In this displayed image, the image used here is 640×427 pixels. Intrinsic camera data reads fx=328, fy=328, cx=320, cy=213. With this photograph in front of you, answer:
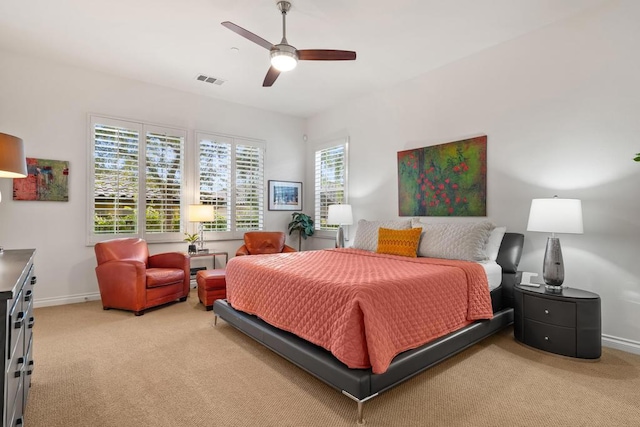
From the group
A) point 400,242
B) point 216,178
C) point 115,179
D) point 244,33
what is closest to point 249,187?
point 216,178

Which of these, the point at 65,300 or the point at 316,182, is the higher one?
the point at 316,182

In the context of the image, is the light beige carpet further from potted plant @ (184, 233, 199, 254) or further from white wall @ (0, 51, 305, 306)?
potted plant @ (184, 233, 199, 254)

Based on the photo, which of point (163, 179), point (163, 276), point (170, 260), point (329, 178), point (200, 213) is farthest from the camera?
point (329, 178)

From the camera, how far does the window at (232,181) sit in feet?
18.1

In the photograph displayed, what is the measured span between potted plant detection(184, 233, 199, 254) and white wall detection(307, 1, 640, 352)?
3.83m

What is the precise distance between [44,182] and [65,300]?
1.59 m

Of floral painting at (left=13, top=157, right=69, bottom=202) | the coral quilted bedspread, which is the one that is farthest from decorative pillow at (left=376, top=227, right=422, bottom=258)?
floral painting at (left=13, top=157, right=69, bottom=202)

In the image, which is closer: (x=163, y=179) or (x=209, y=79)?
(x=209, y=79)

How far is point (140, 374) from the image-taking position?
2.50 metres

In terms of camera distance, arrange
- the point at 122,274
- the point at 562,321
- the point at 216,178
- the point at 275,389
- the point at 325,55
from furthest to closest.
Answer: the point at 216,178, the point at 122,274, the point at 325,55, the point at 562,321, the point at 275,389

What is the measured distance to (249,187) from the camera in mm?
6023

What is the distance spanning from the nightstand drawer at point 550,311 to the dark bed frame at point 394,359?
11.4 inches

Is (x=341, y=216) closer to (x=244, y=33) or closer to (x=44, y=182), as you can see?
(x=244, y=33)

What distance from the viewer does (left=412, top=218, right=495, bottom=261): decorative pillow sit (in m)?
3.33
